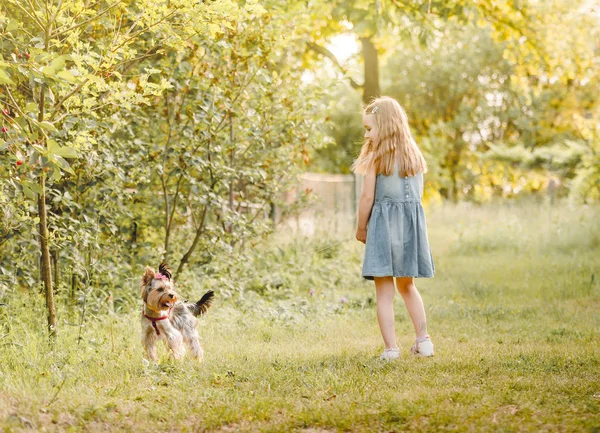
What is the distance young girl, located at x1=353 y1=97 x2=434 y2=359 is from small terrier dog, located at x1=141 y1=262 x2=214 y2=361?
1.47 metres

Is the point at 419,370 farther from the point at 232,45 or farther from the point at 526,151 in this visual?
the point at 526,151

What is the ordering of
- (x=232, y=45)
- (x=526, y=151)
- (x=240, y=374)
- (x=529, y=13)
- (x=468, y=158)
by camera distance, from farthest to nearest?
(x=468, y=158) → (x=526, y=151) → (x=529, y=13) → (x=232, y=45) → (x=240, y=374)

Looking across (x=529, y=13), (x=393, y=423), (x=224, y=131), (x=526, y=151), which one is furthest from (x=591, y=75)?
(x=393, y=423)

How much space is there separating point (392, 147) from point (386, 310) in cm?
128

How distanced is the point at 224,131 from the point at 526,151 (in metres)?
21.6

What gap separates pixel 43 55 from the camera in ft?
14.9

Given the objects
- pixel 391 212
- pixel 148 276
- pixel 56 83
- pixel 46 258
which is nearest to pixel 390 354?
pixel 391 212

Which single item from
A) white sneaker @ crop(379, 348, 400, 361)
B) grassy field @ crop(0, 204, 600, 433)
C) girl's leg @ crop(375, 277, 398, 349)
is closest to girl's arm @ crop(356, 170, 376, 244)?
girl's leg @ crop(375, 277, 398, 349)

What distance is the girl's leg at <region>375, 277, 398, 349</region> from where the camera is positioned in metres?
6.19

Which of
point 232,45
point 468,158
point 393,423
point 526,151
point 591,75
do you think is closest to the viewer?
point 393,423

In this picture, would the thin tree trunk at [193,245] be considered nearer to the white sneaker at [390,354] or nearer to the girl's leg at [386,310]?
the girl's leg at [386,310]

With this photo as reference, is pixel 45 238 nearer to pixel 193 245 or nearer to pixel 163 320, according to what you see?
pixel 163 320

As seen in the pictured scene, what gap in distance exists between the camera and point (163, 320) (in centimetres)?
591

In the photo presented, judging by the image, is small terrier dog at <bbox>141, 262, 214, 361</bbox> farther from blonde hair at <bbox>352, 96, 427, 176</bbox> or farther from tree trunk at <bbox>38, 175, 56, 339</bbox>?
blonde hair at <bbox>352, 96, 427, 176</bbox>
